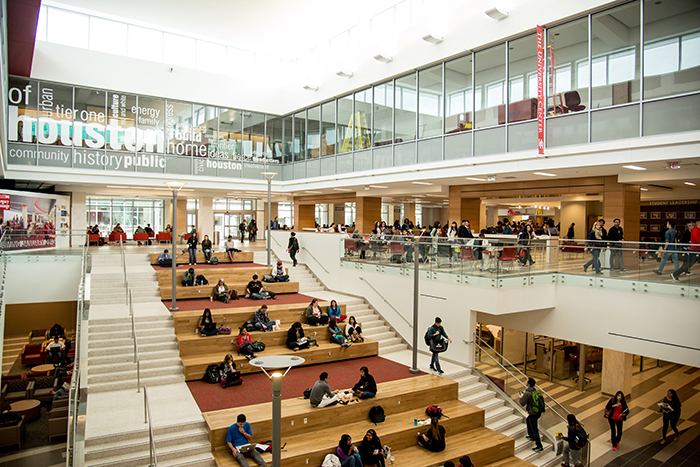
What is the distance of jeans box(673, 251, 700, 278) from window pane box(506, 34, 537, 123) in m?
5.87

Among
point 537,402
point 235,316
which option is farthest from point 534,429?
point 235,316

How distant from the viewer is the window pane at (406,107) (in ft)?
58.5

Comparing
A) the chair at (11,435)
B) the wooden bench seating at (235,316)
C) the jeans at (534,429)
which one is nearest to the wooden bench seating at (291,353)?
the wooden bench seating at (235,316)

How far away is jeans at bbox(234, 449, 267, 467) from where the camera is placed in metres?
7.87

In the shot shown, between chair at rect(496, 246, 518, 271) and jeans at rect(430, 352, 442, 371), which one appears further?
chair at rect(496, 246, 518, 271)

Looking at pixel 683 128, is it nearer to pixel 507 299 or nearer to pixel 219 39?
pixel 507 299

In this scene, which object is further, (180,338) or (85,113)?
(85,113)

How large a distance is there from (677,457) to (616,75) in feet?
36.4

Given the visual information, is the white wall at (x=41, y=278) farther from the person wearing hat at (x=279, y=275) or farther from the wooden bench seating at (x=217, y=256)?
the person wearing hat at (x=279, y=275)

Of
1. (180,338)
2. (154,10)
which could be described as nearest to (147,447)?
(180,338)

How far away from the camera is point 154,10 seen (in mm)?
19766

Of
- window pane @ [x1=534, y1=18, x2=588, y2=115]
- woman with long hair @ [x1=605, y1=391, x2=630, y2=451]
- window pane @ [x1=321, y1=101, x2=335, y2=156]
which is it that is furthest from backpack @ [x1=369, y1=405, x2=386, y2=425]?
window pane @ [x1=321, y1=101, x2=335, y2=156]

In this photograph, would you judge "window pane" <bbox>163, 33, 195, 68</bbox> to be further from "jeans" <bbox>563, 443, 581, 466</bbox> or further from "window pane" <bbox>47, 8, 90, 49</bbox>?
"jeans" <bbox>563, 443, 581, 466</bbox>

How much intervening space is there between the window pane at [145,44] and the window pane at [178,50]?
289 mm
